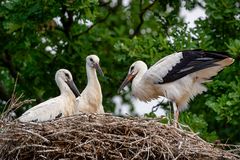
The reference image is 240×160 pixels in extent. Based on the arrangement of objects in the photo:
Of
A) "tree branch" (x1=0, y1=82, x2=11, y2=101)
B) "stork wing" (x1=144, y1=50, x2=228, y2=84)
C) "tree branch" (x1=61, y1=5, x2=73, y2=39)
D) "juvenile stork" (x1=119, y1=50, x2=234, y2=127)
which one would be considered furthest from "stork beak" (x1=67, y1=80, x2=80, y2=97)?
"tree branch" (x1=0, y1=82, x2=11, y2=101)

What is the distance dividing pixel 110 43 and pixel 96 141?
7649mm

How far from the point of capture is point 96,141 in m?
14.9

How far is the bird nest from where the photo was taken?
1489cm

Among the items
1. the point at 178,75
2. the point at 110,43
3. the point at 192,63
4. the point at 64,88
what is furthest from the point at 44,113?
the point at 110,43

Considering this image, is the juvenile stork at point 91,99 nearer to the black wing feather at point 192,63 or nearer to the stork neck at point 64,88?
the stork neck at point 64,88

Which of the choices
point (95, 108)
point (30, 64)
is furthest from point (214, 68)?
point (30, 64)

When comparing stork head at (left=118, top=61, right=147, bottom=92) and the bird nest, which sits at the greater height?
stork head at (left=118, top=61, right=147, bottom=92)

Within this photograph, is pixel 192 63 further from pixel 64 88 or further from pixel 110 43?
pixel 110 43

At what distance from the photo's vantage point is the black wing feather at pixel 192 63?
1752 cm

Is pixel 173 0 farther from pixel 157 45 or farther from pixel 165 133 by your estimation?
pixel 165 133

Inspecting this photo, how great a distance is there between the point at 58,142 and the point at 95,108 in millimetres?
2961

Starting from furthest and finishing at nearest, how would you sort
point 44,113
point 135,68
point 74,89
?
point 135,68 < point 74,89 < point 44,113

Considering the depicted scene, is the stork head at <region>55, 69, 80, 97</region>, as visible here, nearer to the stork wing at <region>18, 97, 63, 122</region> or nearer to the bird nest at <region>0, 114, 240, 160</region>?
the stork wing at <region>18, 97, 63, 122</region>

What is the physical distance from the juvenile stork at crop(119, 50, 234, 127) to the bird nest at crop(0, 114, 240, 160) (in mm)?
2412
